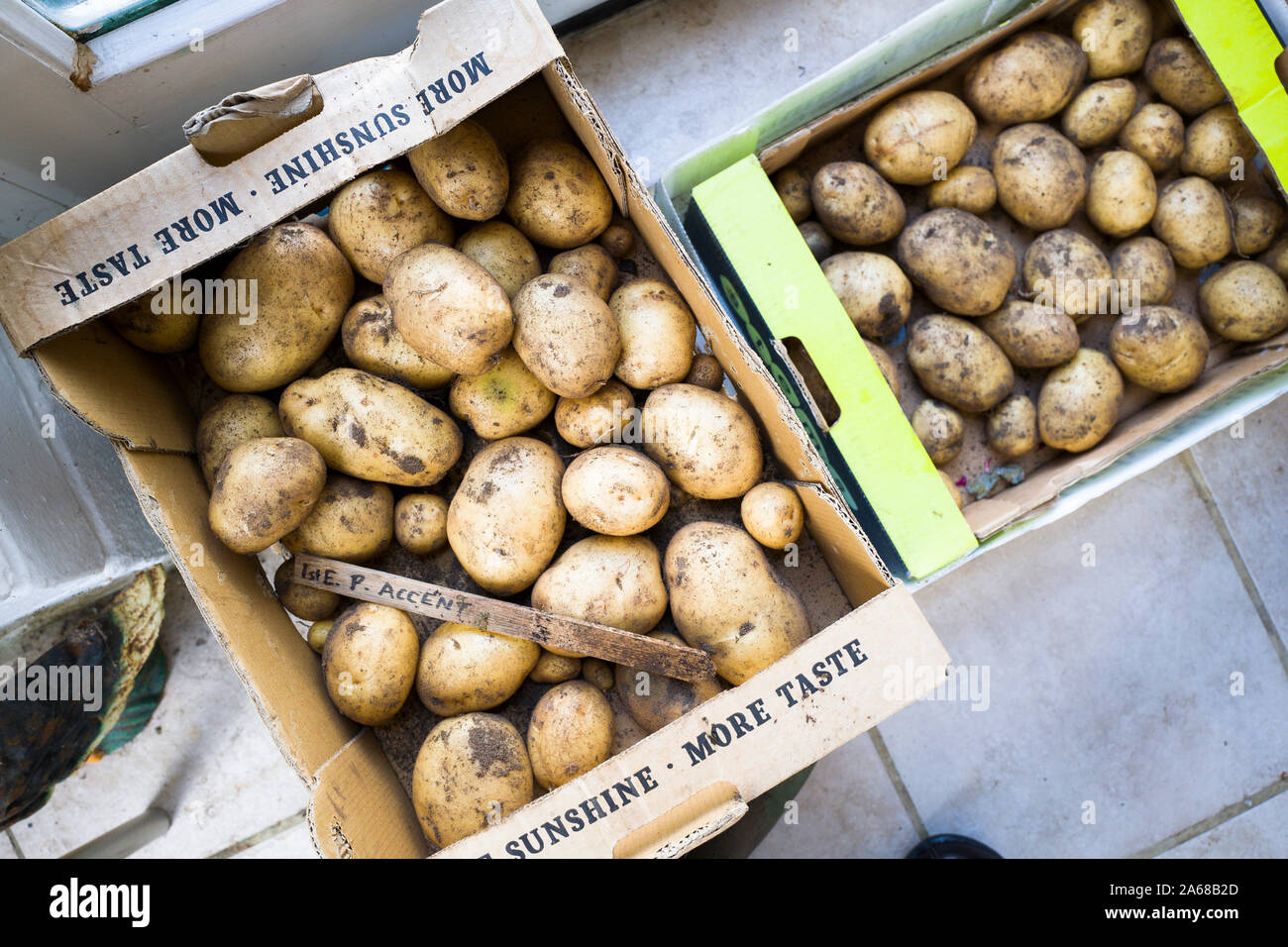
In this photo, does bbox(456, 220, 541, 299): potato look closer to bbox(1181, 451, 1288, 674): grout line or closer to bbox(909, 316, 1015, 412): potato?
bbox(909, 316, 1015, 412): potato

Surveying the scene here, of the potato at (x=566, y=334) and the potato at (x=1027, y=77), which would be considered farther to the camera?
the potato at (x=1027, y=77)

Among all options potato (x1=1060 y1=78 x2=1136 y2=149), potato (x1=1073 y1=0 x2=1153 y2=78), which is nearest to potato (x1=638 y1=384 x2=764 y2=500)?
potato (x1=1060 y1=78 x2=1136 y2=149)

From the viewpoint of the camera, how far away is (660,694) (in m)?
1.35

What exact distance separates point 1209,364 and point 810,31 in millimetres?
1227

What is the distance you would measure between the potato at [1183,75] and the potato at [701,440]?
1.29 m

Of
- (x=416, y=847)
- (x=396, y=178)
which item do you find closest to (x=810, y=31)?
(x=396, y=178)

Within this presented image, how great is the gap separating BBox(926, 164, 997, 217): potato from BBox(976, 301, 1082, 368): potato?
23cm

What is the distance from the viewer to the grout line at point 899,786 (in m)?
2.03

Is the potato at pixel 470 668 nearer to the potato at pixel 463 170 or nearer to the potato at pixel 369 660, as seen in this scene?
the potato at pixel 369 660

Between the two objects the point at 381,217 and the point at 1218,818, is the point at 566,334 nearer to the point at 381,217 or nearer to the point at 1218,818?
the point at 381,217

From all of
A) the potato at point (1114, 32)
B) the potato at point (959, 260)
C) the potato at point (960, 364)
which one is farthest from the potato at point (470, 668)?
the potato at point (1114, 32)

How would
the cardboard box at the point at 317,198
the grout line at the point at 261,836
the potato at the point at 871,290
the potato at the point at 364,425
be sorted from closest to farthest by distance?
the cardboard box at the point at 317,198
the potato at the point at 364,425
the potato at the point at 871,290
the grout line at the point at 261,836

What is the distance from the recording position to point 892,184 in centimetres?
183
